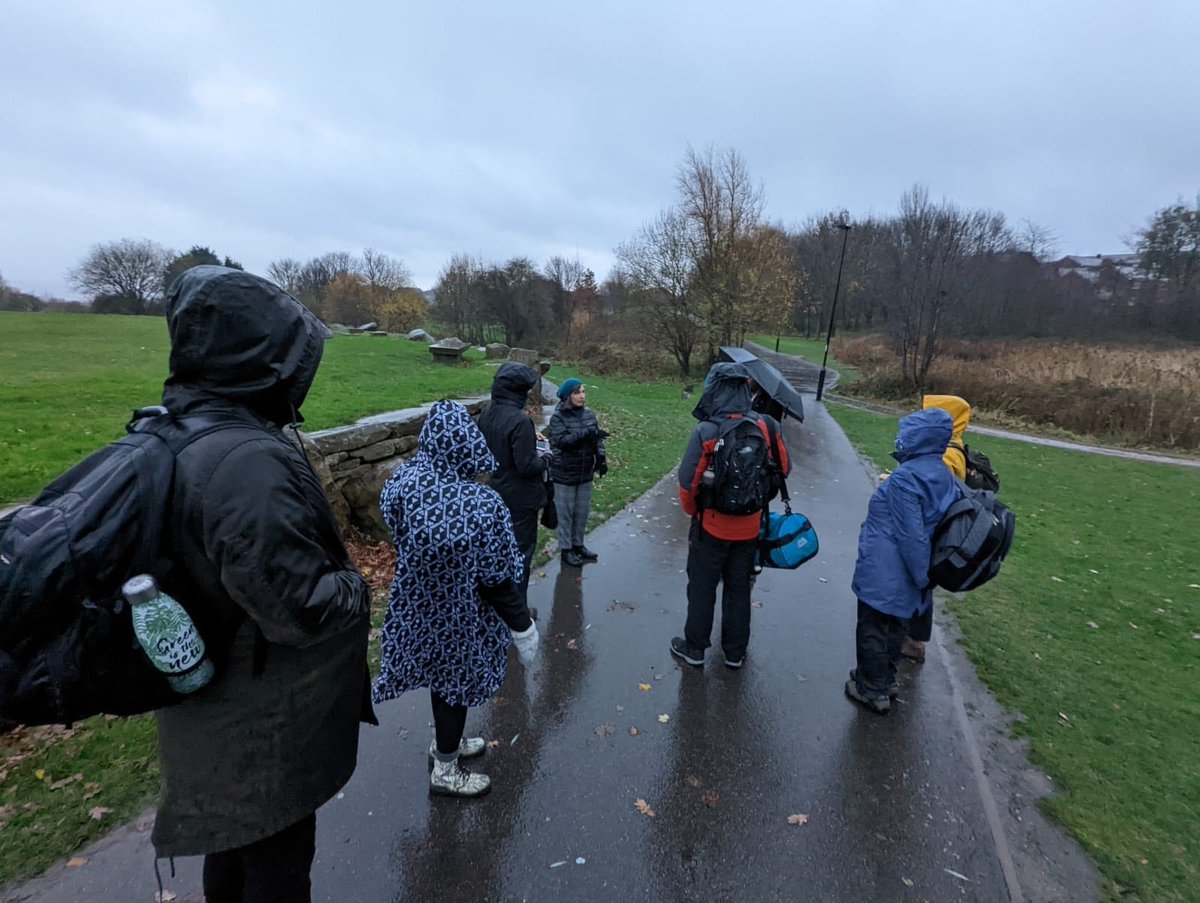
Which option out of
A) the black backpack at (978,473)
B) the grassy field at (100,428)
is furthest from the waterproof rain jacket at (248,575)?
the black backpack at (978,473)

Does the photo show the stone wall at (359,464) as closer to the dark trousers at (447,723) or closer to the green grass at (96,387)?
the green grass at (96,387)

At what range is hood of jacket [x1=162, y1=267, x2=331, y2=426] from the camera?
1.55 metres

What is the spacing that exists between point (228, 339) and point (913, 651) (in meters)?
4.91


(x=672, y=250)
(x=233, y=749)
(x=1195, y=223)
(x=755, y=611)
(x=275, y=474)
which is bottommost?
(x=755, y=611)

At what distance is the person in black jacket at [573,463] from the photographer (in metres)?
5.65

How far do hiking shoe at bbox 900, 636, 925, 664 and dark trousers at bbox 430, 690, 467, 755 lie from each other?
3457 millimetres

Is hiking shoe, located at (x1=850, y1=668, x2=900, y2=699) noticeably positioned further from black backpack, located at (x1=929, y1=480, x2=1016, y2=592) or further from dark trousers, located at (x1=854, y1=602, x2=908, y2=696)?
black backpack, located at (x1=929, y1=480, x2=1016, y2=592)

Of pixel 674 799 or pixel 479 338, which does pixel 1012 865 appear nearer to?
pixel 674 799

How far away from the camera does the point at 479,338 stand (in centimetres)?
4466

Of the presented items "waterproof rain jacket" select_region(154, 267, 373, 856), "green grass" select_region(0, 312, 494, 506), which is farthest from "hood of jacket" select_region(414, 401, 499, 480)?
"green grass" select_region(0, 312, 494, 506)

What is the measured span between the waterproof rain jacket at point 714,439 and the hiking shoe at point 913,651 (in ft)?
5.68

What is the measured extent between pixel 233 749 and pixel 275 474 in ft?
2.69

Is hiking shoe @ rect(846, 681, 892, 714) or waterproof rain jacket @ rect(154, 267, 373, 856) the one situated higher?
waterproof rain jacket @ rect(154, 267, 373, 856)

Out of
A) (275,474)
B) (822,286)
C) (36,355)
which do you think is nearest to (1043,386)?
(275,474)
